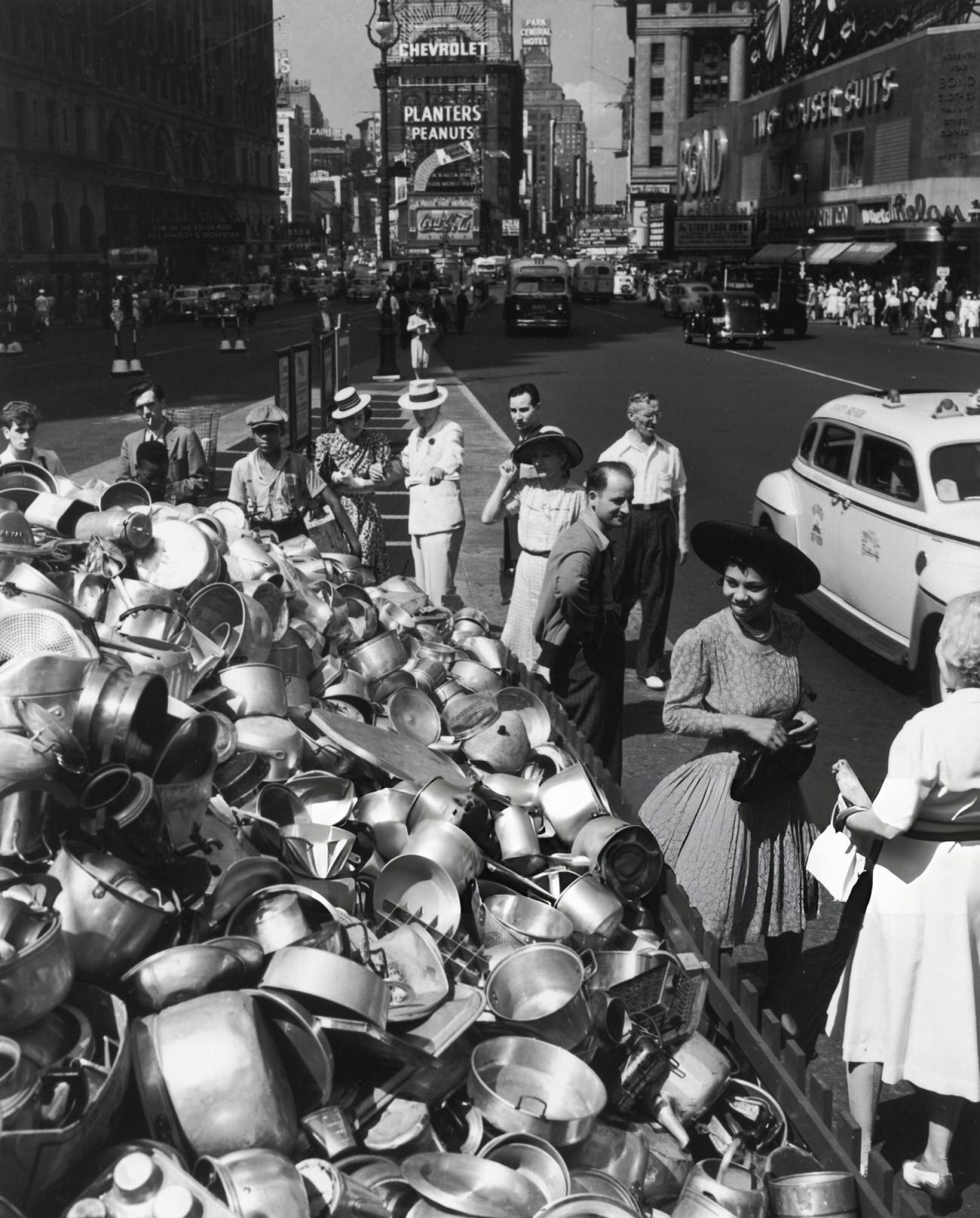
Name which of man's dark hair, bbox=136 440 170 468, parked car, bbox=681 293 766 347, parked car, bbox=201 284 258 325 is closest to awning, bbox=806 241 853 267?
parked car, bbox=681 293 766 347

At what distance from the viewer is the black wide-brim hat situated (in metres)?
4.28

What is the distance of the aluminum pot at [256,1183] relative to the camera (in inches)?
96.3

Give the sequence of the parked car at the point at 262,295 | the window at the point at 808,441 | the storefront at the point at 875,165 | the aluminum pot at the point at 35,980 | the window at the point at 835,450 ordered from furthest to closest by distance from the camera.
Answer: the parked car at the point at 262,295, the storefront at the point at 875,165, the window at the point at 808,441, the window at the point at 835,450, the aluminum pot at the point at 35,980

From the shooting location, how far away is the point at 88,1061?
2.65 m

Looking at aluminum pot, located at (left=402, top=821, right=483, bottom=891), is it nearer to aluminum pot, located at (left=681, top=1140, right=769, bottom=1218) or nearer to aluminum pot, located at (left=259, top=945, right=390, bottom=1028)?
aluminum pot, located at (left=259, top=945, right=390, bottom=1028)

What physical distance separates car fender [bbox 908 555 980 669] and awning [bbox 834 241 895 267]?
176 ft

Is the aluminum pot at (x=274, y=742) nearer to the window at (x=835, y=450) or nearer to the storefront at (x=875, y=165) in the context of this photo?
the window at (x=835, y=450)

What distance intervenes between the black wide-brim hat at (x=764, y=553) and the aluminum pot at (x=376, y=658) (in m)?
1.84

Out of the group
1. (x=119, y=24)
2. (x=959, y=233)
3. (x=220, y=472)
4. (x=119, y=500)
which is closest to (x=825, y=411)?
(x=119, y=500)

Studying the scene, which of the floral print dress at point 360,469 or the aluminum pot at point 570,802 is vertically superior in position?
the floral print dress at point 360,469

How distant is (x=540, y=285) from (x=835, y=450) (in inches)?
1551

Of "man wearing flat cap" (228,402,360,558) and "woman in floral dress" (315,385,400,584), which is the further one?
"woman in floral dress" (315,385,400,584)

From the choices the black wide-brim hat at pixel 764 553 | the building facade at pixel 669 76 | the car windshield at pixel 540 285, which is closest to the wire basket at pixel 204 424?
the black wide-brim hat at pixel 764 553

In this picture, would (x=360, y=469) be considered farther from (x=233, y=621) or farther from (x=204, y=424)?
(x=204, y=424)
